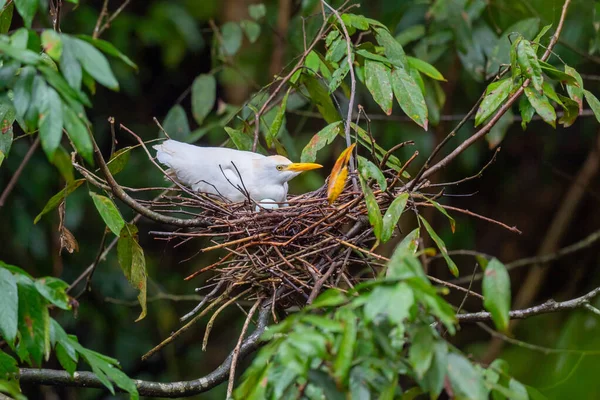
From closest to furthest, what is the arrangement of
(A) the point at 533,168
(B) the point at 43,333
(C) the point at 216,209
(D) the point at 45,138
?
(D) the point at 45,138
(B) the point at 43,333
(C) the point at 216,209
(A) the point at 533,168

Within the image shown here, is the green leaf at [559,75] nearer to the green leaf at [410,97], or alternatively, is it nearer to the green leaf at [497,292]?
the green leaf at [410,97]

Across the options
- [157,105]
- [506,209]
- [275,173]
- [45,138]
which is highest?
[45,138]

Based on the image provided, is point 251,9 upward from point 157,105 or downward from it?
upward

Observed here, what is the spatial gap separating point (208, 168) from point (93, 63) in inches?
77.2

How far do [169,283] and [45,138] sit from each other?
5.08m

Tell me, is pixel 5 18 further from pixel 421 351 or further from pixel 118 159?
pixel 421 351

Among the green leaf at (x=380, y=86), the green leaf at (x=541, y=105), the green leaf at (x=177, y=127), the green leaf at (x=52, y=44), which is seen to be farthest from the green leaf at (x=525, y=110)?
the green leaf at (x=177, y=127)

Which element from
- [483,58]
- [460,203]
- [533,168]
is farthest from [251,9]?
[533,168]

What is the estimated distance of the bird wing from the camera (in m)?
3.75

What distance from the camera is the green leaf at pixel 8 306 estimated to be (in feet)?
6.57

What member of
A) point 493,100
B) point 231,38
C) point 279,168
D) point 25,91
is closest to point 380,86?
point 493,100

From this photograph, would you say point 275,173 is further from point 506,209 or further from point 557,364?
point 506,209

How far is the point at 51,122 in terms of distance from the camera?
1.77 m

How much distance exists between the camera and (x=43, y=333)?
6.77 ft
